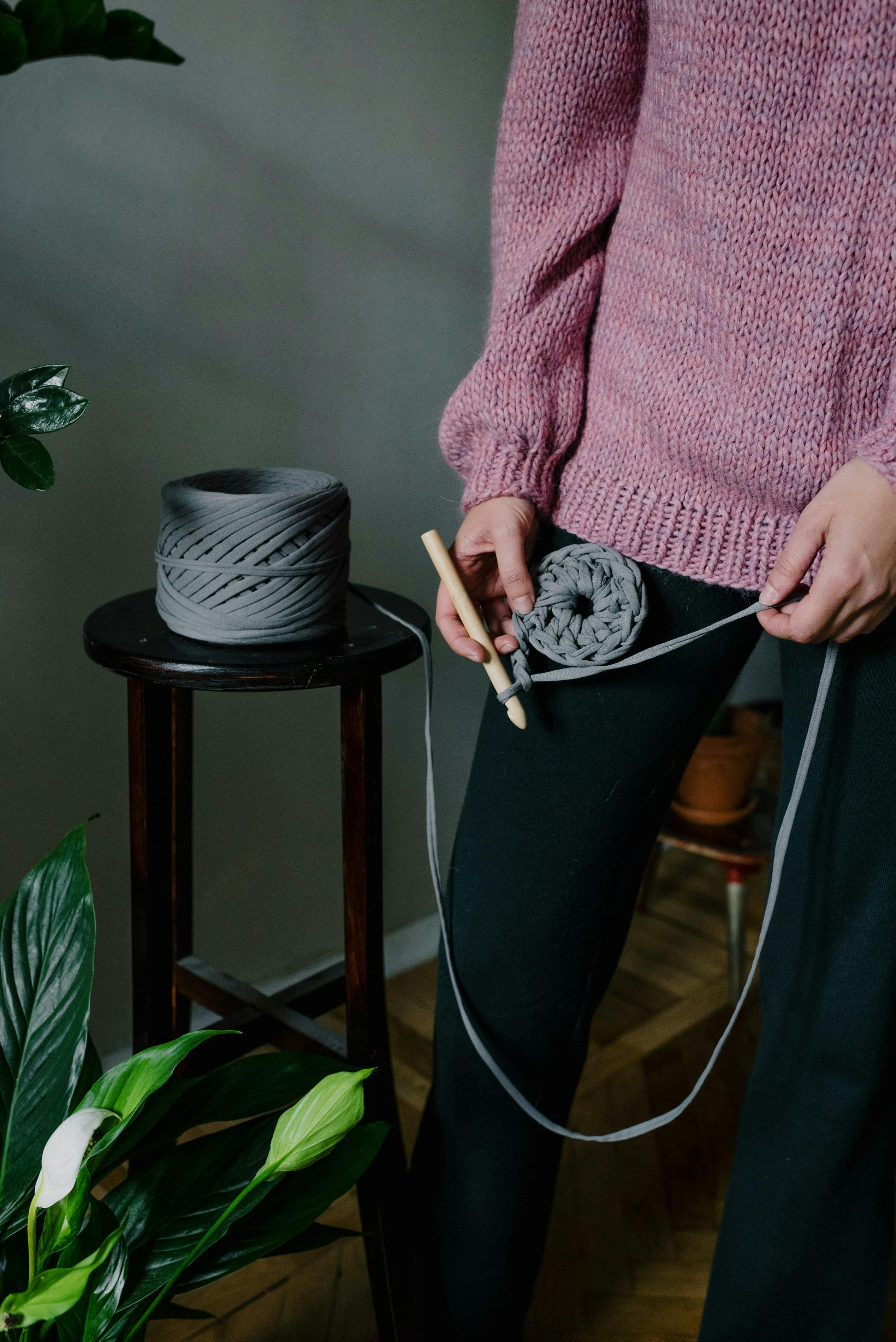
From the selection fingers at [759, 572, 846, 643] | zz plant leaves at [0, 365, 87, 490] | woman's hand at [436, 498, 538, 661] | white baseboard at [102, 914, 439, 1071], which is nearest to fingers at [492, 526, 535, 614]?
woman's hand at [436, 498, 538, 661]

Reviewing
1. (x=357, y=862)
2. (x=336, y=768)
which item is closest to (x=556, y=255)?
(x=357, y=862)

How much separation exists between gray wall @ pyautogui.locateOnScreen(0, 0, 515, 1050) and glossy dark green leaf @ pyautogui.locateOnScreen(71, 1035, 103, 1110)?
43cm

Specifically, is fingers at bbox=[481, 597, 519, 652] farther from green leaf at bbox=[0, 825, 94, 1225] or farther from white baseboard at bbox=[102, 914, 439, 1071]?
white baseboard at bbox=[102, 914, 439, 1071]

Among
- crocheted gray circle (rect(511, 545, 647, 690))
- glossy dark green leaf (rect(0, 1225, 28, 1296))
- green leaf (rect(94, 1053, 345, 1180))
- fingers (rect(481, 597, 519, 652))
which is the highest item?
crocheted gray circle (rect(511, 545, 647, 690))

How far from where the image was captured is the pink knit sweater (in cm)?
54

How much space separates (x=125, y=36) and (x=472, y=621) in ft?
1.30

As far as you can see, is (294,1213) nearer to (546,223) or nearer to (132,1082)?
(132,1082)

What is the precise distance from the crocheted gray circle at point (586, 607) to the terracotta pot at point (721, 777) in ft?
3.12

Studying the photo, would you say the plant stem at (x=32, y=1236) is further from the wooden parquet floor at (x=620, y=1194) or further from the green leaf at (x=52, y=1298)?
the wooden parquet floor at (x=620, y=1194)

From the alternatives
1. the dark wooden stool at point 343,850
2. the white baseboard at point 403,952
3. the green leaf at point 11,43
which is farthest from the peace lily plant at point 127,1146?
the white baseboard at point 403,952

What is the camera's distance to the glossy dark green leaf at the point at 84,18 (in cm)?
56

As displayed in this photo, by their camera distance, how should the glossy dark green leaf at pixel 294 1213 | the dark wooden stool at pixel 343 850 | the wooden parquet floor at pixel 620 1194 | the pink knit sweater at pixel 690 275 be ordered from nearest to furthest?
the pink knit sweater at pixel 690 275 < the glossy dark green leaf at pixel 294 1213 < the dark wooden stool at pixel 343 850 < the wooden parquet floor at pixel 620 1194

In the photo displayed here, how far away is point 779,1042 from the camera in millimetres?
735

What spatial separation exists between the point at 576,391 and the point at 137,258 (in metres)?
0.59
